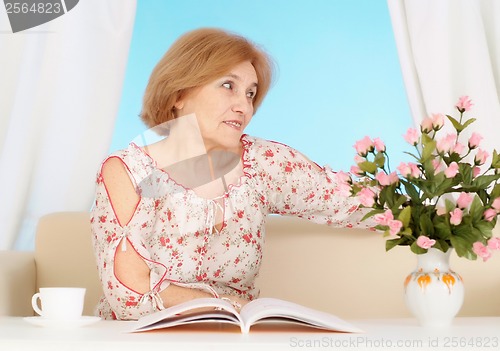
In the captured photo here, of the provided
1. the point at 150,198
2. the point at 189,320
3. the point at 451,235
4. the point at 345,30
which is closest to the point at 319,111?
the point at 345,30

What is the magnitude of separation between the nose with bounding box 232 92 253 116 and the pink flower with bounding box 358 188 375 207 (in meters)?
0.72

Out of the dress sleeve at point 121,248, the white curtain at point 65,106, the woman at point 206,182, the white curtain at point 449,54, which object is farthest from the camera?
the white curtain at point 65,106

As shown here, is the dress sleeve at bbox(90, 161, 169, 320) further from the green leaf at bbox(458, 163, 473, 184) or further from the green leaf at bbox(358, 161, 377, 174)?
the green leaf at bbox(458, 163, 473, 184)

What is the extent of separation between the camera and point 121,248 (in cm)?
190

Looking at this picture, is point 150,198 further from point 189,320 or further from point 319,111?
point 319,111

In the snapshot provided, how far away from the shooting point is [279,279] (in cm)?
246

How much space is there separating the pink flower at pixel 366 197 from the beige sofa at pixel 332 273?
0.91 metres

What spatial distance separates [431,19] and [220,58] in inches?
38.5

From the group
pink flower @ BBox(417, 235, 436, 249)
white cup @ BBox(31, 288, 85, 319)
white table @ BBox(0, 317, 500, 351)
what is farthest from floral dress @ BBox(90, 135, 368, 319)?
pink flower @ BBox(417, 235, 436, 249)

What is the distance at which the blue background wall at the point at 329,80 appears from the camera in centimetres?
359

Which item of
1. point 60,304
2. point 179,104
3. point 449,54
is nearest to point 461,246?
point 60,304

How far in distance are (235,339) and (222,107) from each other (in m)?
0.99

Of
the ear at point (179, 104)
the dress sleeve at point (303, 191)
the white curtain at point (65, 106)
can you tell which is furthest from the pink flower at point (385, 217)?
the white curtain at point (65, 106)

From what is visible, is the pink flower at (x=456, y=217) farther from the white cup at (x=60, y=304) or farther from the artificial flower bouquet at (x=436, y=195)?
the white cup at (x=60, y=304)
